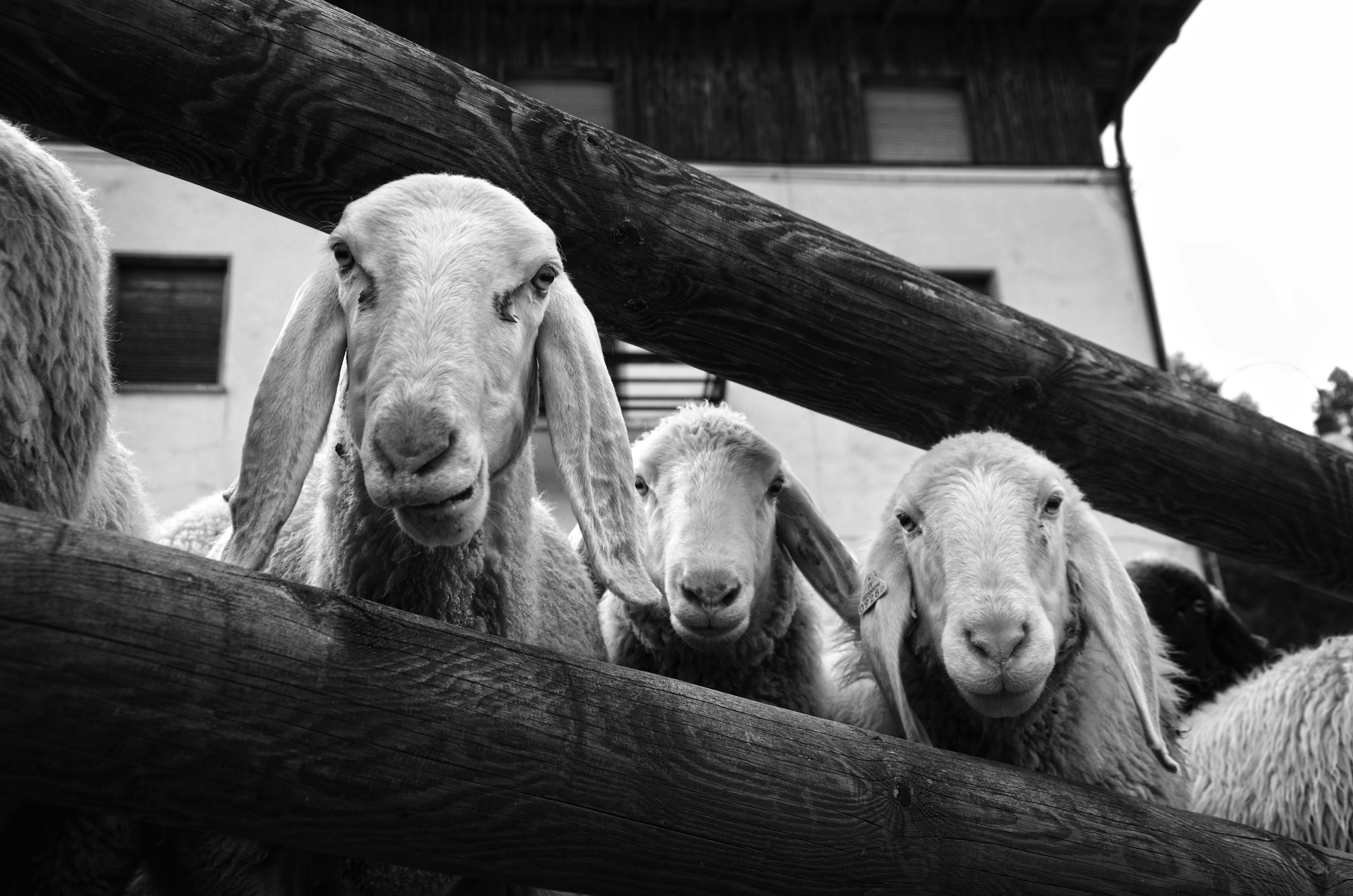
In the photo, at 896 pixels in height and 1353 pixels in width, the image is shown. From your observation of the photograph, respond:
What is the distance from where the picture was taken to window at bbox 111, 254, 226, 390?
11047 millimetres

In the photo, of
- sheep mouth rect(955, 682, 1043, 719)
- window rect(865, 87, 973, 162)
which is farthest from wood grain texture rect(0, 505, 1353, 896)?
window rect(865, 87, 973, 162)

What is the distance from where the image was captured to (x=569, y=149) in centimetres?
260

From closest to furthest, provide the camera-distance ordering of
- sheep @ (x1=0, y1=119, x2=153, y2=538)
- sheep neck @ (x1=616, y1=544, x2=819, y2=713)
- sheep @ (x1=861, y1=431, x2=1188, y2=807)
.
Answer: sheep @ (x1=0, y1=119, x2=153, y2=538) < sheep @ (x1=861, y1=431, x2=1188, y2=807) < sheep neck @ (x1=616, y1=544, x2=819, y2=713)

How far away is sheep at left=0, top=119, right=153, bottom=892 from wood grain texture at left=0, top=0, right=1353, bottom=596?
178 millimetres

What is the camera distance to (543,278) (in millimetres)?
2449

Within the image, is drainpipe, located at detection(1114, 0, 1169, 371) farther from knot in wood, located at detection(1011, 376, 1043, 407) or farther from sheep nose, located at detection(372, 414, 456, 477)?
sheep nose, located at detection(372, 414, 456, 477)

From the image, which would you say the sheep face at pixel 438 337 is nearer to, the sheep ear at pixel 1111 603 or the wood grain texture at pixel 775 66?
the sheep ear at pixel 1111 603

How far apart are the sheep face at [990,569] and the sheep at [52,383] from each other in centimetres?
191

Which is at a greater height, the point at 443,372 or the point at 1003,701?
the point at 443,372

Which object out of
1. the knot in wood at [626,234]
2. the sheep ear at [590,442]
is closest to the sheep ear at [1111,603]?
the sheep ear at [590,442]

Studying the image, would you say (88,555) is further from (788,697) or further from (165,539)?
(788,697)

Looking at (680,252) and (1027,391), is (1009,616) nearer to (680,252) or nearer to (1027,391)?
(1027,391)

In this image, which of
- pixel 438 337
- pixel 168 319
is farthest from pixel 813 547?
pixel 168 319

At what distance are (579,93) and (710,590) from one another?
34.9 ft
